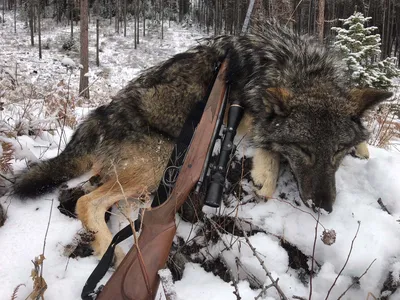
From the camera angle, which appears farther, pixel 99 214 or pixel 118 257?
pixel 99 214

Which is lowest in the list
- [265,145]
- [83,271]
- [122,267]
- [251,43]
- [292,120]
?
[83,271]

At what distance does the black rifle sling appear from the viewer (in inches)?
70.7

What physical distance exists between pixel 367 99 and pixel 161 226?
187 cm

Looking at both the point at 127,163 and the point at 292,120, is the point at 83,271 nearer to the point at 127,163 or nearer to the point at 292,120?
the point at 127,163

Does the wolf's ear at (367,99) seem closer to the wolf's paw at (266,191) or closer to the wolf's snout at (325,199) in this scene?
the wolf's snout at (325,199)

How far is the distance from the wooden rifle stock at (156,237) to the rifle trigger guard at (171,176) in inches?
2.6

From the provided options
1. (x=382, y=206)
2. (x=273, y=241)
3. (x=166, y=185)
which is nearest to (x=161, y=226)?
(x=166, y=185)

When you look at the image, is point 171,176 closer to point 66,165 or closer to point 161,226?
point 161,226

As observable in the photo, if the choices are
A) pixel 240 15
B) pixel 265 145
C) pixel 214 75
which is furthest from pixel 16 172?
pixel 240 15

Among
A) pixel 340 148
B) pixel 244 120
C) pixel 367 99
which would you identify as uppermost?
pixel 367 99

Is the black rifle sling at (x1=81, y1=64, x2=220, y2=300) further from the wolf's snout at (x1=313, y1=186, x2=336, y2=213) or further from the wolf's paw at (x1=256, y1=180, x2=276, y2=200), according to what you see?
the wolf's snout at (x1=313, y1=186, x2=336, y2=213)

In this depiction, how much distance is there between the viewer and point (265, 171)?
266cm

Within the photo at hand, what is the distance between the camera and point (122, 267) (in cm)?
170

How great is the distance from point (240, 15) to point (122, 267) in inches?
1779
